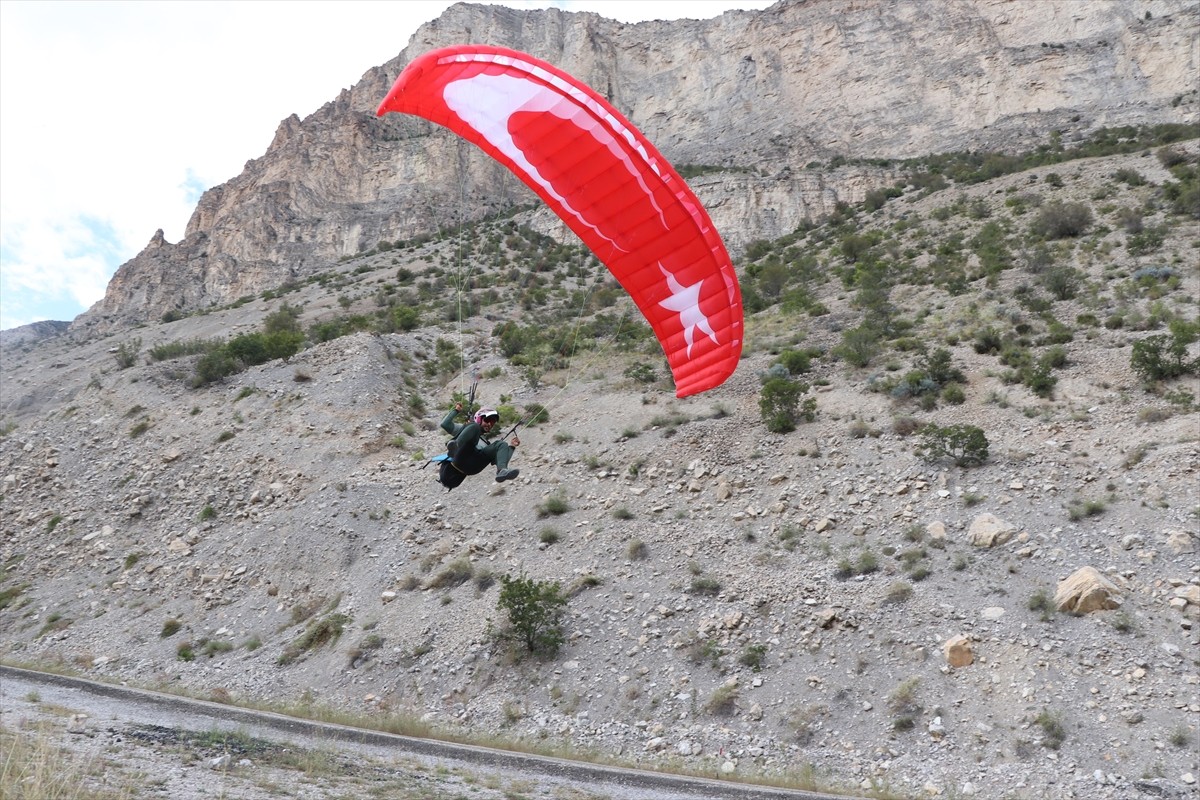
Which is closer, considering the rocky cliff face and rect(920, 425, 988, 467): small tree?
rect(920, 425, 988, 467): small tree

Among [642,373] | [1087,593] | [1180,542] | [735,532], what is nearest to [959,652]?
[1087,593]

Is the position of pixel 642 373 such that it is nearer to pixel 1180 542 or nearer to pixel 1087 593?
pixel 1087 593

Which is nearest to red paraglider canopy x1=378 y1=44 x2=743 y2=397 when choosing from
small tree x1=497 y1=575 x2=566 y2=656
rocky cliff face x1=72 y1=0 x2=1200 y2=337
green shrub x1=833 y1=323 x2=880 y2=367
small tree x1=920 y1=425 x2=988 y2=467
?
small tree x1=497 y1=575 x2=566 y2=656

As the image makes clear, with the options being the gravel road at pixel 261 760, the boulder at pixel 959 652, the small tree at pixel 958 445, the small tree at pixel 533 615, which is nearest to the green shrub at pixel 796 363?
the small tree at pixel 958 445

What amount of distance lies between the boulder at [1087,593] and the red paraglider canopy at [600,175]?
5658 mm

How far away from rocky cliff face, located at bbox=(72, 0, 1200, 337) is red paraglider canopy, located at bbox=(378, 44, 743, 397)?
101 ft

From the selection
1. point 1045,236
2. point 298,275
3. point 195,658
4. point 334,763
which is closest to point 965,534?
point 334,763

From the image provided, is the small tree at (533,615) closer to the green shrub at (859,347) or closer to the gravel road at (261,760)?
the gravel road at (261,760)

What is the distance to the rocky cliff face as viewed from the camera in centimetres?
3888

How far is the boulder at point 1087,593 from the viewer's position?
30.1 feet

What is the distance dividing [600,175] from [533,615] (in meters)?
6.88

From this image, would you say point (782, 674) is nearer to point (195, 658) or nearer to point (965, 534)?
point (965, 534)

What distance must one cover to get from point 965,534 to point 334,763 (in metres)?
9.21

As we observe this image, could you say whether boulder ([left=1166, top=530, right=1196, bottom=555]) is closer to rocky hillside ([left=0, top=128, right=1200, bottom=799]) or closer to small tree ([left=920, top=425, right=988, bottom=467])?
rocky hillside ([left=0, top=128, right=1200, bottom=799])
